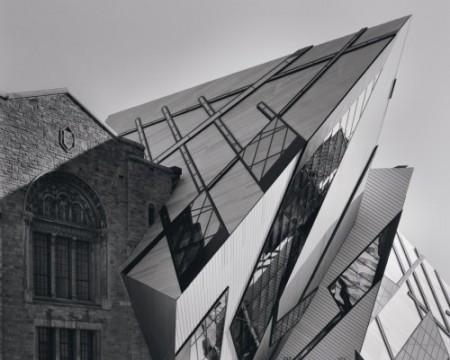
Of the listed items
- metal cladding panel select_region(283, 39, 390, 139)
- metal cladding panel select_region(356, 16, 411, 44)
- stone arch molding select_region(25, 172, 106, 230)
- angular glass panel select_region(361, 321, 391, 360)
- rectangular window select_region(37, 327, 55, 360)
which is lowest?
rectangular window select_region(37, 327, 55, 360)

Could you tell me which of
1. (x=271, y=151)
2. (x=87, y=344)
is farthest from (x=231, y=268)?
(x=87, y=344)

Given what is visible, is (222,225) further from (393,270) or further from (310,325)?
(393,270)

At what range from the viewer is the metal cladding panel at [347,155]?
110ft

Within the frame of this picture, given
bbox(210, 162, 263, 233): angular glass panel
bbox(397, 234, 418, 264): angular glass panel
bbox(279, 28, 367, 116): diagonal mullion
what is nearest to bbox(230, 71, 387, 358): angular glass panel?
bbox(210, 162, 263, 233): angular glass panel

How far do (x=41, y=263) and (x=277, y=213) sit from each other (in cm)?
973

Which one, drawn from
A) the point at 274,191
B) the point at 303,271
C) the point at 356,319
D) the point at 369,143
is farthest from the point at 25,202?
the point at 369,143

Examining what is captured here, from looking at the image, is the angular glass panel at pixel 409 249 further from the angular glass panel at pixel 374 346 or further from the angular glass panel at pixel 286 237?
the angular glass panel at pixel 286 237

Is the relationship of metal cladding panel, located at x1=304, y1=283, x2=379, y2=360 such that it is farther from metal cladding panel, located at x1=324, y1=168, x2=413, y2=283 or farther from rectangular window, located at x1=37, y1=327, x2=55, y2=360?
rectangular window, located at x1=37, y1=327, x2=55, y2=360

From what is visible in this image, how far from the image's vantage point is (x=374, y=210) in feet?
133

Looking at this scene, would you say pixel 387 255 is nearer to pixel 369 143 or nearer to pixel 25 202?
pixel 369 143

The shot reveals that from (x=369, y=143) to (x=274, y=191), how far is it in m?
13.0

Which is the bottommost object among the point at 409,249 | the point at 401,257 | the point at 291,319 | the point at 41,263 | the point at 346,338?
the point at 346,338

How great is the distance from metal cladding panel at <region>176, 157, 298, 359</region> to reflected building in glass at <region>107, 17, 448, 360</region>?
0.06 meters

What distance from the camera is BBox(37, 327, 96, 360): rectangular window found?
24.7 metres
